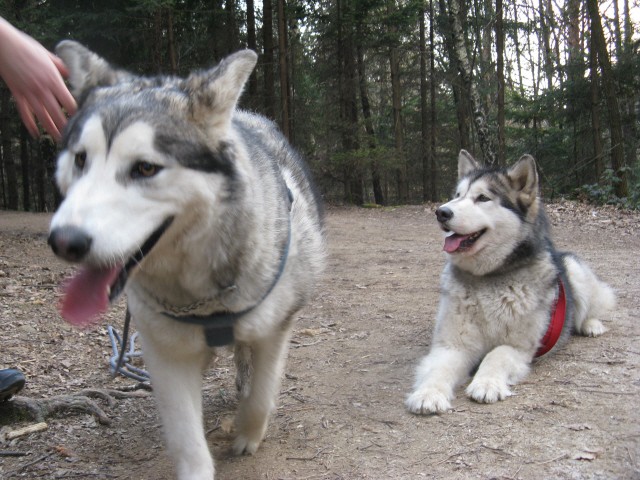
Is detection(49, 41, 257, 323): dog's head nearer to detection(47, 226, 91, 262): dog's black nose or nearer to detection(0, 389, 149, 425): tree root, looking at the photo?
detection(47, 226, 91, 262): dog's black nose

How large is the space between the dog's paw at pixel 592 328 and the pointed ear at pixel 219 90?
3.24 metres

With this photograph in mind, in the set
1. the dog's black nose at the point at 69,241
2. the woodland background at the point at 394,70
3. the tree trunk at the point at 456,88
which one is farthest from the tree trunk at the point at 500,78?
the dog's black nose at the point at 69,241

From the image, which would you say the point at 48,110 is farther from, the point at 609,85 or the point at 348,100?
the point at 348,100

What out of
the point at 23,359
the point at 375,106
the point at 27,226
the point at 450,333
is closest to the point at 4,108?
the point at 27,226

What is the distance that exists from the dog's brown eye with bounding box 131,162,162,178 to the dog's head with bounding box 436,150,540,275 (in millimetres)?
2482

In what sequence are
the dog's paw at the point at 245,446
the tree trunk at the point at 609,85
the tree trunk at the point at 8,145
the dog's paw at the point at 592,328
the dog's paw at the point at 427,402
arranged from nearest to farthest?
the dog's paw at the point at 245,446, the dog's paw at the point at 427,402, the dog's paw at the point at 592,328, the tree trunk at the point at 609,85, the tree trunk at the point at 8,145

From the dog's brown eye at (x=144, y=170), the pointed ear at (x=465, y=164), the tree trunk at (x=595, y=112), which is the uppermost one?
the tree trunk at (x=595, y=112)

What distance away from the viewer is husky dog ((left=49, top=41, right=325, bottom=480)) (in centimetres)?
171

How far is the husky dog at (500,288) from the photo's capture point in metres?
3.64

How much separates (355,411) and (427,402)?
39 centimetres

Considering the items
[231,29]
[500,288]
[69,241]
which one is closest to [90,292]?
[69,241]

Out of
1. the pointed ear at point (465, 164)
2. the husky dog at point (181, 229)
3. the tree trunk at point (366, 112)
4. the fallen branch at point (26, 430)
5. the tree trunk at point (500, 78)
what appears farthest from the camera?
the tree trunk at point (366, 112)

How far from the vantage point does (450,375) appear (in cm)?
344

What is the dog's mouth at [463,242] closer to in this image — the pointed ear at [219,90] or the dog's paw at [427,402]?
the dog's paw at [427,402]
